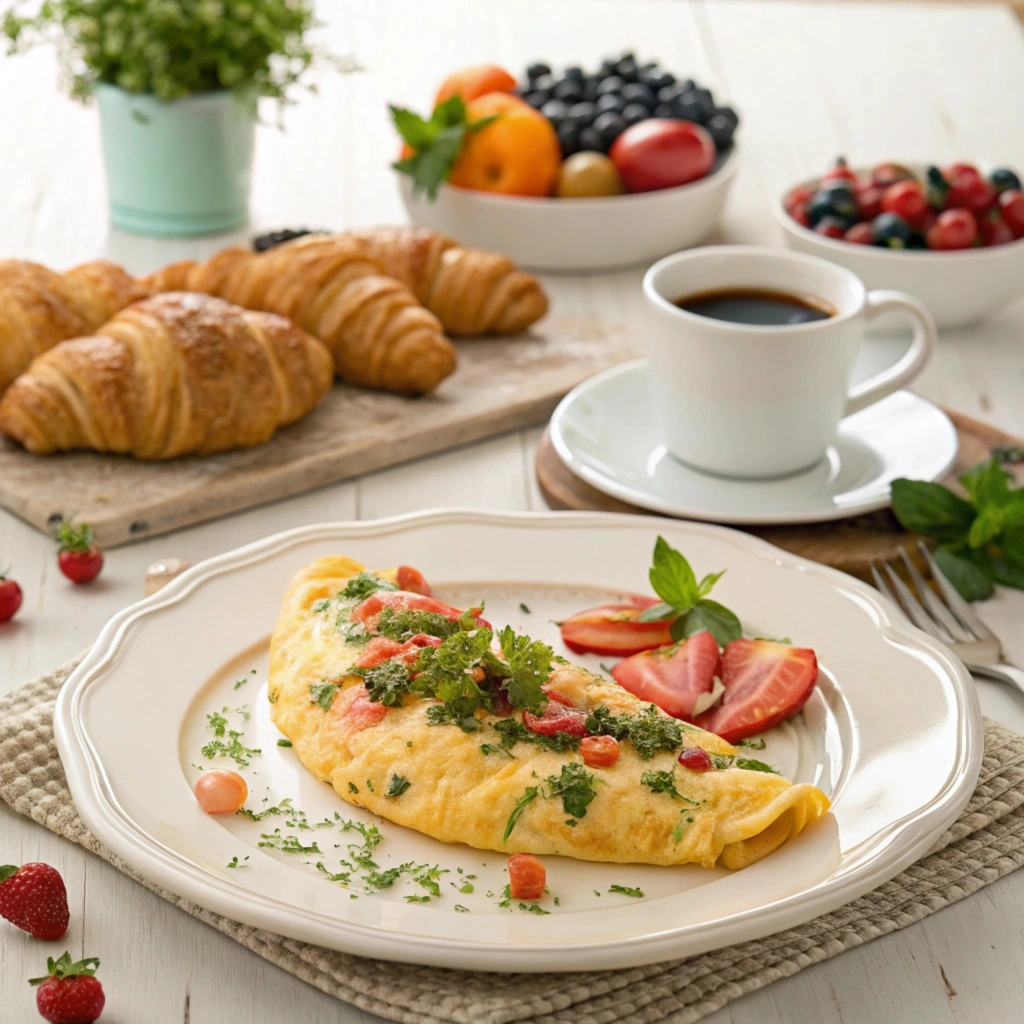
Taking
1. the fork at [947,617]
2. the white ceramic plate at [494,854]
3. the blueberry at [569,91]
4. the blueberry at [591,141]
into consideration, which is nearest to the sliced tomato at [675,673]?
the white ceramic plate at [494,854]

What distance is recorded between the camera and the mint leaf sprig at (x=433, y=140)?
3.96 m

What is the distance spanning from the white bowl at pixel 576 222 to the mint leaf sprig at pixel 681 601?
6.26 feet

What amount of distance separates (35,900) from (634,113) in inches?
121

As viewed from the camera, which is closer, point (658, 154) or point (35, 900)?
point (35, 900)

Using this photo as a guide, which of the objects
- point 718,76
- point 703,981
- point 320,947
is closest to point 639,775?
point 703,981

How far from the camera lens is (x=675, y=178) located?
409cm

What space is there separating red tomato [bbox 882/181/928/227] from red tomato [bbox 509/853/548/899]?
2497mm

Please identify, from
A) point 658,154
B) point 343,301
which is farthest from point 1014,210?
point 343,301

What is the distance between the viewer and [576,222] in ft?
13.2

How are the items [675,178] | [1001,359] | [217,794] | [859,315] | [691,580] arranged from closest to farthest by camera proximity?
[217,794], [691,580], [859,315], [1001,359], [675,178]

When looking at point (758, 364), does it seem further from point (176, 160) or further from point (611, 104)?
point (176, 160)

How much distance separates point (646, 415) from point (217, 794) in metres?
1.57

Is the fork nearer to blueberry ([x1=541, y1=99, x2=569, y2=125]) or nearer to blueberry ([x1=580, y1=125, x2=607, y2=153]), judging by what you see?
blueberry ([x1=580, y1=125, x2=607, y2=153])

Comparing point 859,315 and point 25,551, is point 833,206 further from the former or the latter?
point 25,551
